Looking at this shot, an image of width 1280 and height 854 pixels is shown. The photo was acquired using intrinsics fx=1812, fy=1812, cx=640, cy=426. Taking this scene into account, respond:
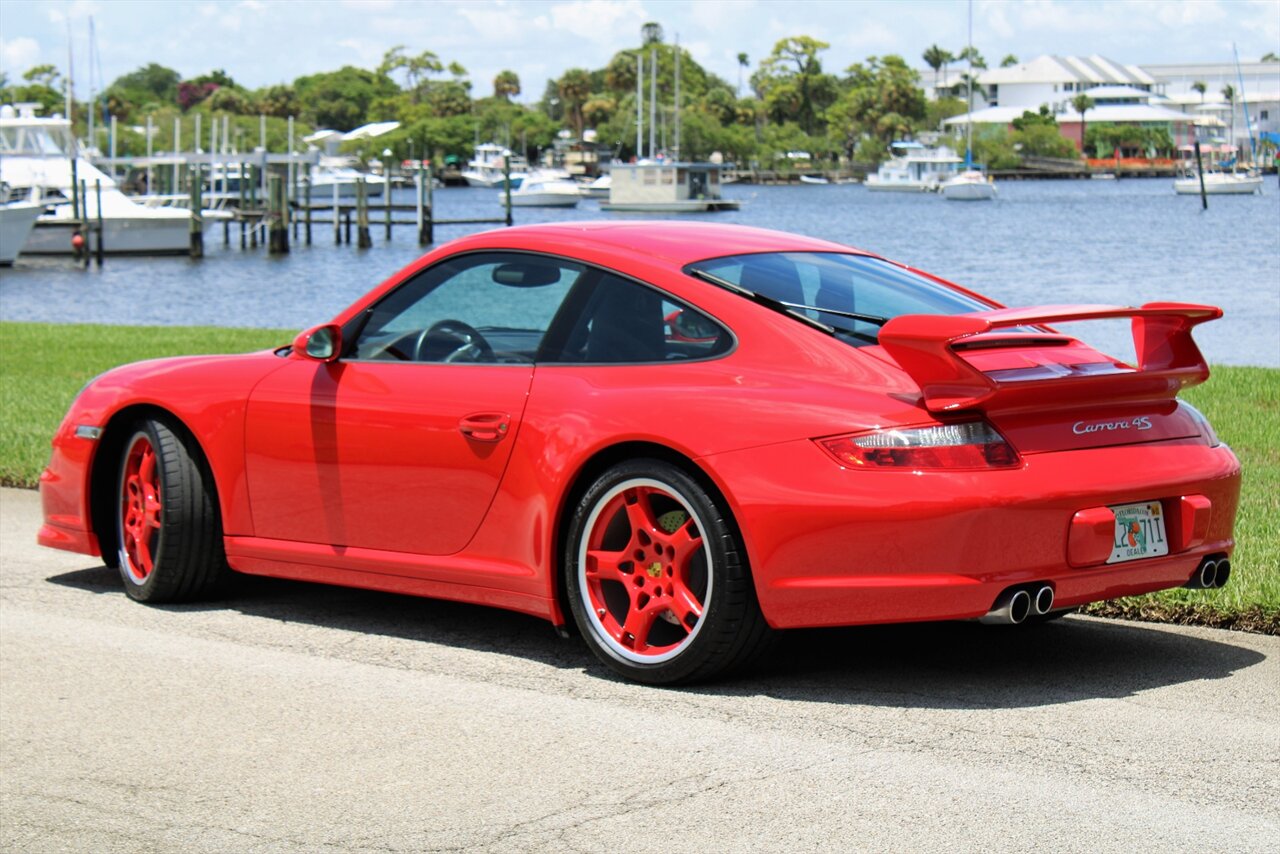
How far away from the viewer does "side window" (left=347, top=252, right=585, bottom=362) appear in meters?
6.05

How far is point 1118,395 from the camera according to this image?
5359 millimetres

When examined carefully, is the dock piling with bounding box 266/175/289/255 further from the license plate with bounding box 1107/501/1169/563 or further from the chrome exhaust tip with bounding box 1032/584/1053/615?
the chrome exhaust tip with bounding box 1032/584/1053/615

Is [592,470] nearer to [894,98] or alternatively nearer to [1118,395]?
[1118,395]

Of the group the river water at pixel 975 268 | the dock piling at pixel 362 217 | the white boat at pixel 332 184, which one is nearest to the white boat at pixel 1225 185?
the river water at pixel 975 268

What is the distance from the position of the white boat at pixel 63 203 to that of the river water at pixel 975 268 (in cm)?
84

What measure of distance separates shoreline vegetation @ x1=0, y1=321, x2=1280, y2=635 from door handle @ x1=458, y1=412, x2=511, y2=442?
7.66 ft

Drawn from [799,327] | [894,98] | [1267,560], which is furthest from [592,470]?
[894,98]

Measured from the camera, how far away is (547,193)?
10712 centimetres

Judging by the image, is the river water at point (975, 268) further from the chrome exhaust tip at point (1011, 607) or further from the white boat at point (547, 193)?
the chrome exhaust tip at point (1011, 607)

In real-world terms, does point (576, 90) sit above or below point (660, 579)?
above

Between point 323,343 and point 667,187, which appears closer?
point 323,343

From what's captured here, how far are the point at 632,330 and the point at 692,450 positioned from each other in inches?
24.3

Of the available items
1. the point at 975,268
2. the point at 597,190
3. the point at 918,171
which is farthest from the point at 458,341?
the point at 918,171

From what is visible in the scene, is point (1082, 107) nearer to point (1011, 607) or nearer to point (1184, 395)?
point (1184, 395)
